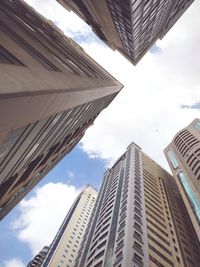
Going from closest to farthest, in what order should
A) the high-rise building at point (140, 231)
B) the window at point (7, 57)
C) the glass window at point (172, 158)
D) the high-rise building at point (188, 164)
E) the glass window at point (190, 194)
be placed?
1. the window at point (7, 57)
2. the high-rise building at point (140, 231)
3. the glass window at point (190, 194)
4. the high-rise building at point (188, 164)
5. the glass window at point (172, 158)

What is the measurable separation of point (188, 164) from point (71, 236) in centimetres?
5594

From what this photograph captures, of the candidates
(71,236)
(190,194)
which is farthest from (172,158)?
(71,236)

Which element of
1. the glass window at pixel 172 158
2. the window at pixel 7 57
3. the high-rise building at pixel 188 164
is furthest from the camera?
the glass window at pixel 172 158

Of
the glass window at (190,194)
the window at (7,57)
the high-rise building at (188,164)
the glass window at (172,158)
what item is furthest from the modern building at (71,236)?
the window at (7,57)

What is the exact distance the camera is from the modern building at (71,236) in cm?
9631

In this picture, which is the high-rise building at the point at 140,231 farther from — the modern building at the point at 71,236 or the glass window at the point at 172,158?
the modern building at the point at 71,236

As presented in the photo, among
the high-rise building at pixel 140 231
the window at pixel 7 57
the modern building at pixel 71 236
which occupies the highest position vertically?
the window at pixel 7 57

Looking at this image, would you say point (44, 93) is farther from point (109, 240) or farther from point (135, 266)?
point (109, 240)

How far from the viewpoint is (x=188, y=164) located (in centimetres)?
8125

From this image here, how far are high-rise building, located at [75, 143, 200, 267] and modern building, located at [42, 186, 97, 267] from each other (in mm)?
33862

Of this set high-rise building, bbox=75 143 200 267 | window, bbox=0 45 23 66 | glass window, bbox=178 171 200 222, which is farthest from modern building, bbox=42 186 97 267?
window, bbox=0 45 23 66

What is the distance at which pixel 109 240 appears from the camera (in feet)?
163

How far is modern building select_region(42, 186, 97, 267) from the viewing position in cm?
9631

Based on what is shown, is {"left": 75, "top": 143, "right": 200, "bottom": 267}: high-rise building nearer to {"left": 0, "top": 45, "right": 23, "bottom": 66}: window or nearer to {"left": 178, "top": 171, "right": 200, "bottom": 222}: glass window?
{"left": 178, "top": 171, "right": 200, "bottom": 222}: glass window
